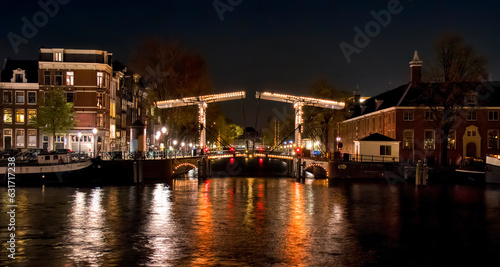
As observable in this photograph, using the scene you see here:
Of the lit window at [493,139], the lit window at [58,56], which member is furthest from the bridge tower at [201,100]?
the lit window at [493,139]

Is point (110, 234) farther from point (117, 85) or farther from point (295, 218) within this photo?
point (117, 85)

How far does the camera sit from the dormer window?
170ft

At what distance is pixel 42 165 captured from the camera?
39.1 meters

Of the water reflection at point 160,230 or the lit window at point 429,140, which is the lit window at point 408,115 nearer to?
the lit window at point 429,140

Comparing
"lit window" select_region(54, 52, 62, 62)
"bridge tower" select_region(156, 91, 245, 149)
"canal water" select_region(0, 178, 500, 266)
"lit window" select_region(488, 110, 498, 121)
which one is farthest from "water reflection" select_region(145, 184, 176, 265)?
"lit window" select_region(488, 110, 498, 121)

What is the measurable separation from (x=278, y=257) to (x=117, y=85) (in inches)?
1880

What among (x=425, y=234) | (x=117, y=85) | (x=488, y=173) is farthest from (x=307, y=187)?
(x=117, y=85)

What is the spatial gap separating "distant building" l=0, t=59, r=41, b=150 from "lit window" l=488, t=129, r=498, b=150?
136 feet

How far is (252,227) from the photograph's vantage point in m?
20.9

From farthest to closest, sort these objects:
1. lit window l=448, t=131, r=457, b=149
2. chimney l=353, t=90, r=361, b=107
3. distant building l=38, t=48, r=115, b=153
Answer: chimney l=353, t=90, r=361, b=107
lit window l=448, t=131, r=457, b=149
distant building l=38, t=48, r=115, b=153

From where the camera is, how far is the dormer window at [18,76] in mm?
51781

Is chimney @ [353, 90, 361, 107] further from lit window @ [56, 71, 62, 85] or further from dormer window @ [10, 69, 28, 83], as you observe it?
dormer window @ [10, 69, 28, 83]

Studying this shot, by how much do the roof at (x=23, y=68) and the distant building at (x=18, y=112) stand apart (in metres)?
0.68

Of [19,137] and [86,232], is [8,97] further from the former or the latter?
[86,232]
